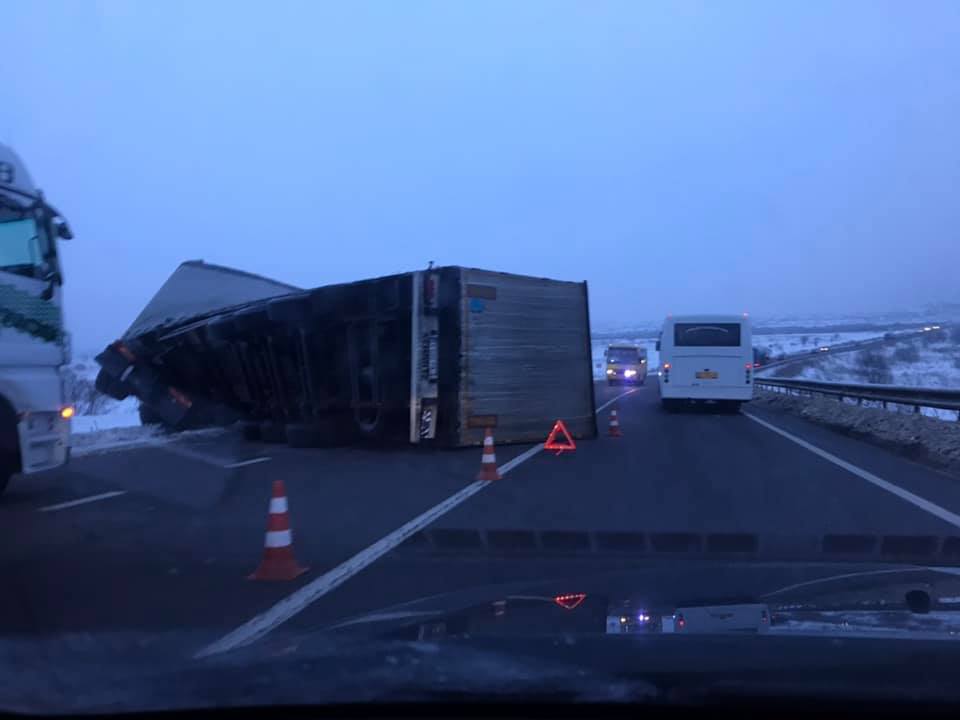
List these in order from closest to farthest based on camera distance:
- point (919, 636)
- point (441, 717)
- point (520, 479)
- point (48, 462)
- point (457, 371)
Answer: point (441, 717), point (919, 636), point (48, 462), point (520, 479), point (457, 371)

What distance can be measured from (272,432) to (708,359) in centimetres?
1404

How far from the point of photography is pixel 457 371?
1670 centimetres

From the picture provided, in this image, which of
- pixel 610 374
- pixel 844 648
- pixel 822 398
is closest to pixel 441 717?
pixel 844 648

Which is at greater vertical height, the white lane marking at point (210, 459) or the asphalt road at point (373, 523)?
the white lane marking at point (210, 459)

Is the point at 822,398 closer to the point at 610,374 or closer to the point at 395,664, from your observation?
the point at 395,664

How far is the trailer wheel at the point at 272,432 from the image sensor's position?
19219 millimetres

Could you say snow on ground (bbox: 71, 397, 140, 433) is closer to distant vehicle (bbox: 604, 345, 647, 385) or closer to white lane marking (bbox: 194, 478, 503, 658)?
white lane marking (bbox: 194, 478, 503, 658)

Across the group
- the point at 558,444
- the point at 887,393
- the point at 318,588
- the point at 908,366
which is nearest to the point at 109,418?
the point at 558,444

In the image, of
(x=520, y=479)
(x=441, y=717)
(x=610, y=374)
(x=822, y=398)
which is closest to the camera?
(x=441, y=717)

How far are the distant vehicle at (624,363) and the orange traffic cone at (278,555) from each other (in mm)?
51614

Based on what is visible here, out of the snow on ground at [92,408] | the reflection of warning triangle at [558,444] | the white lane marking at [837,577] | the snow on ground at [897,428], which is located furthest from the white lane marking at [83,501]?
the snow on ground at [92,408]

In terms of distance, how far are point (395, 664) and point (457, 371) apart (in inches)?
514

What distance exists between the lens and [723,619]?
14.6ft

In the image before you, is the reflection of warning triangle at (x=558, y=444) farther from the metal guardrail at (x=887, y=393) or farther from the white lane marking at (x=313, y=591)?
the metal guardrail at (x=887, y=393)
